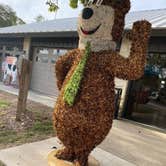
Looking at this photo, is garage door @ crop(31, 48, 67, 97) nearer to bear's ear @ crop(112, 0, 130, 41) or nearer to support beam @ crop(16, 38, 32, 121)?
support beam @ crop(16, 38, 32, 121)

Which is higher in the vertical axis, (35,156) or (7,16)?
(7,16)

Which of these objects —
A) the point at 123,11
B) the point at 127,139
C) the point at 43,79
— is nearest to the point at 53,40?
the point at 43,79

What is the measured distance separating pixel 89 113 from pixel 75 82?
0.44 meters

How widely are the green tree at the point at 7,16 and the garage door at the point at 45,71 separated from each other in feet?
79.4

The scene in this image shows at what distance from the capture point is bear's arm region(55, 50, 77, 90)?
13.3ft

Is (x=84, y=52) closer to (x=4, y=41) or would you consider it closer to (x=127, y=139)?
(x=127, y=139)

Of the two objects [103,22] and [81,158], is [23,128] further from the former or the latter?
[103,22]

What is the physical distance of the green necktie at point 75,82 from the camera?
11.8 feet

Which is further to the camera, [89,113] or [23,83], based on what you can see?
[23,83]

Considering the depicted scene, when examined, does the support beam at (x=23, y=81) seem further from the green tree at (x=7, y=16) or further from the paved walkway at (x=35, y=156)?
the green tree at (x=7, y=16)

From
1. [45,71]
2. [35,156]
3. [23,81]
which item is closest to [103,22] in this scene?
[35,156]

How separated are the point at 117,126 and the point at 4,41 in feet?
36.3

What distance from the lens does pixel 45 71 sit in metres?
13.4

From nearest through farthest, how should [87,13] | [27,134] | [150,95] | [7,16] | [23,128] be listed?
[87,13], [27,134], [23,128], [150,95], [7,16]
